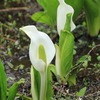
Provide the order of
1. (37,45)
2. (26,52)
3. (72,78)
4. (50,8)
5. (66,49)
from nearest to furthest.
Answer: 1. (37,45)
2. (66,49)
3. (72,78)
4. (50,8)
5. (26,52)

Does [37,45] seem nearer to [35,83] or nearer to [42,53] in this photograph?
[42,53]

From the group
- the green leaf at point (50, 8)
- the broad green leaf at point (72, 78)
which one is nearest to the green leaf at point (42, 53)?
the broad green leaf at point (72, 78)

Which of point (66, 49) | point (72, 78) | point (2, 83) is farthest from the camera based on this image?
point (72, 78)

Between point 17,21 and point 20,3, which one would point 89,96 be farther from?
point 20,3

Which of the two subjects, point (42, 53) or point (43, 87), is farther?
point (43, 87)

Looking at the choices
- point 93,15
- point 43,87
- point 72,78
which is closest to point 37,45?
point 43,87

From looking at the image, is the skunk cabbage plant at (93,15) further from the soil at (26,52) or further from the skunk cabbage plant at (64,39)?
the skunk cabbage plant at (64,39)
